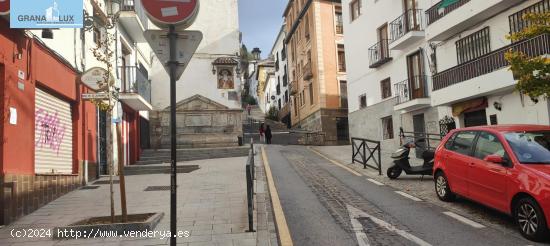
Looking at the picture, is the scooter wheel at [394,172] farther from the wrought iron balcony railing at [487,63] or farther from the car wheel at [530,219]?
the car wheel at [530,219]

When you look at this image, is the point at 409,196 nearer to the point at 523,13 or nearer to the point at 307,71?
the point at 523,13

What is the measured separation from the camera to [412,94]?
20984mm

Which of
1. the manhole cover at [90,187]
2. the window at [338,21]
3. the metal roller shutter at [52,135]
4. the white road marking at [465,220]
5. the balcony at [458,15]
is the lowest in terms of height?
the white road marking at [465,220]

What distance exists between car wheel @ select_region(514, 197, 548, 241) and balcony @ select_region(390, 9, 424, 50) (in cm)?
1481

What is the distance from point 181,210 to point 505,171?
5.44 meters

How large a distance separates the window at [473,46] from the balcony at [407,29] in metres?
2.46

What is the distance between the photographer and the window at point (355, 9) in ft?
89.7

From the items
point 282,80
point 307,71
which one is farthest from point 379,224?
point 282,80

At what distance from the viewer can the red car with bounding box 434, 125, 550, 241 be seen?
19.6 ft

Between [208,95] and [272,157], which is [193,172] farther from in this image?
[208,95]

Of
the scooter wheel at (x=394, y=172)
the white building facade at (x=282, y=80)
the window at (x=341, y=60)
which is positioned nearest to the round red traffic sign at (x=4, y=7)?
the scooter wheel at (x=394, y=172)

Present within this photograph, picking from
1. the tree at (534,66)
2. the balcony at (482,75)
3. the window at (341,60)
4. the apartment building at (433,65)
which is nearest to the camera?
the tree at (534,66)

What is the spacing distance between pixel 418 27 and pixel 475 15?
14.4 ft

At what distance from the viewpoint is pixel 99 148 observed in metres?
14.1
